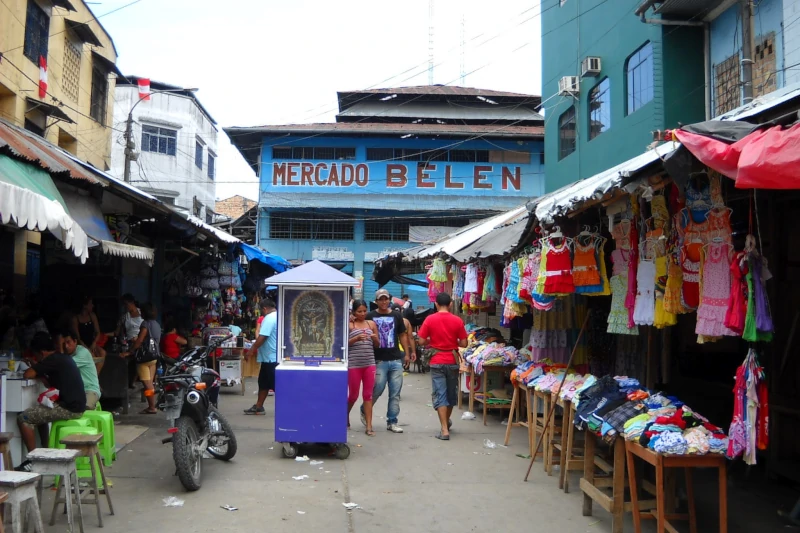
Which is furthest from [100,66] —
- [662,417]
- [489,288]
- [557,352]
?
[662,417]

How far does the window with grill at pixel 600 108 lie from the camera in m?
16.5

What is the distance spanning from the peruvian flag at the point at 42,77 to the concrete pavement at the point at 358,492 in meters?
10.5

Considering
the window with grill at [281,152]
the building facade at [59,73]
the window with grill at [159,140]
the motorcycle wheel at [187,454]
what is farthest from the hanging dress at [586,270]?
the window with grill at [159,140]

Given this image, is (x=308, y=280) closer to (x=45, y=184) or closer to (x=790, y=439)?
(x=45, y=184)

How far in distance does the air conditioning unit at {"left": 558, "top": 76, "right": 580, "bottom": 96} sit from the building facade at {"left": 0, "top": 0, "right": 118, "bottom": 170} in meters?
12.3

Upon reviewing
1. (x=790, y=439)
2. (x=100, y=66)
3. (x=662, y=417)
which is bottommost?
(x=790, y=439)

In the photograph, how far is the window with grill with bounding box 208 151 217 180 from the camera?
1416 inches

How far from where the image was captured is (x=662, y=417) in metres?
4.88

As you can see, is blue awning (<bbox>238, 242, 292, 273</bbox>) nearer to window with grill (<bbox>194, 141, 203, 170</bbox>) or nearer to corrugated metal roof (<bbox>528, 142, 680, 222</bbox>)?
corrugated metal roof (<bbox>528, 142, 680, 222</bbox>)

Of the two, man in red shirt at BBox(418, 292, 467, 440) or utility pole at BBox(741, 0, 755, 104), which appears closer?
man in red shirt at BBox(418, 292, 467, 440)

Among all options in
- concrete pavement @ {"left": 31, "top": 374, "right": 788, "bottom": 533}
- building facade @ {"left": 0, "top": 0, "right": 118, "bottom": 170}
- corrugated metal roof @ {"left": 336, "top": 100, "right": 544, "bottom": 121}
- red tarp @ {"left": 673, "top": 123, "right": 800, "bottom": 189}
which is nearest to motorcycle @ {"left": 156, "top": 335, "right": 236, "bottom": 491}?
concrete pavement @ {"left": 31, "top": 374, "right": 788, "bottom": 533}

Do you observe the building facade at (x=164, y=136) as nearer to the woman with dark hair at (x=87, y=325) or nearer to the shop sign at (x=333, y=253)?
the shop sign at (x=333, y=253)

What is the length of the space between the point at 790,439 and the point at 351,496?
14.6ft

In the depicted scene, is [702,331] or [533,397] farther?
[533,397]
